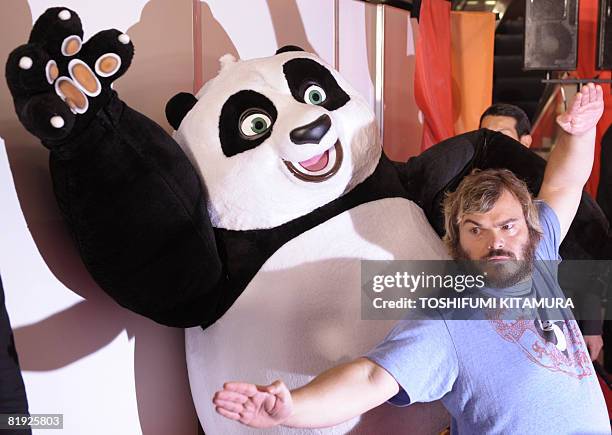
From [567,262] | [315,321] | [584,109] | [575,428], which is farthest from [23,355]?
[567,262]

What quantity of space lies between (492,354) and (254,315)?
1.70ft

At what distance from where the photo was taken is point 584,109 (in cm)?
186

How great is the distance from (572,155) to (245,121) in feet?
2.58

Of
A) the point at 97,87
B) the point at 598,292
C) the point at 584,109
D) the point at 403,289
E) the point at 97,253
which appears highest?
the point at 97,87

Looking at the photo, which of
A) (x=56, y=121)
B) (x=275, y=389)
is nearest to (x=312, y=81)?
(x=56, y=121)

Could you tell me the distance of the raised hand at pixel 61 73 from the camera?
1.30 m

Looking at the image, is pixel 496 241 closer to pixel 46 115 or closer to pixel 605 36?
pixel 46 115

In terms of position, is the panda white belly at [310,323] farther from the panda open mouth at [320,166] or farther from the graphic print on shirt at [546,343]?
the graphic print on shirt at [546,343]

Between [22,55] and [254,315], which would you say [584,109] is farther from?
[22,55]

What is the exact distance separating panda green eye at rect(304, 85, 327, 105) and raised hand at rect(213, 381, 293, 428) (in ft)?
2.54

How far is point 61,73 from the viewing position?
4.49 ft

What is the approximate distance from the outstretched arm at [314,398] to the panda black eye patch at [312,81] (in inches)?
25.6

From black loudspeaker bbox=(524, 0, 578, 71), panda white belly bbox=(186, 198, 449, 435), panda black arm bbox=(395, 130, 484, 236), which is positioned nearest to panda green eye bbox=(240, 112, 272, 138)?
panda white belly bbox=(186, 198, 449, 435)

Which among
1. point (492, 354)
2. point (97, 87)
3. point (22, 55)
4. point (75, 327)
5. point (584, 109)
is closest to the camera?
point (22, 55)
